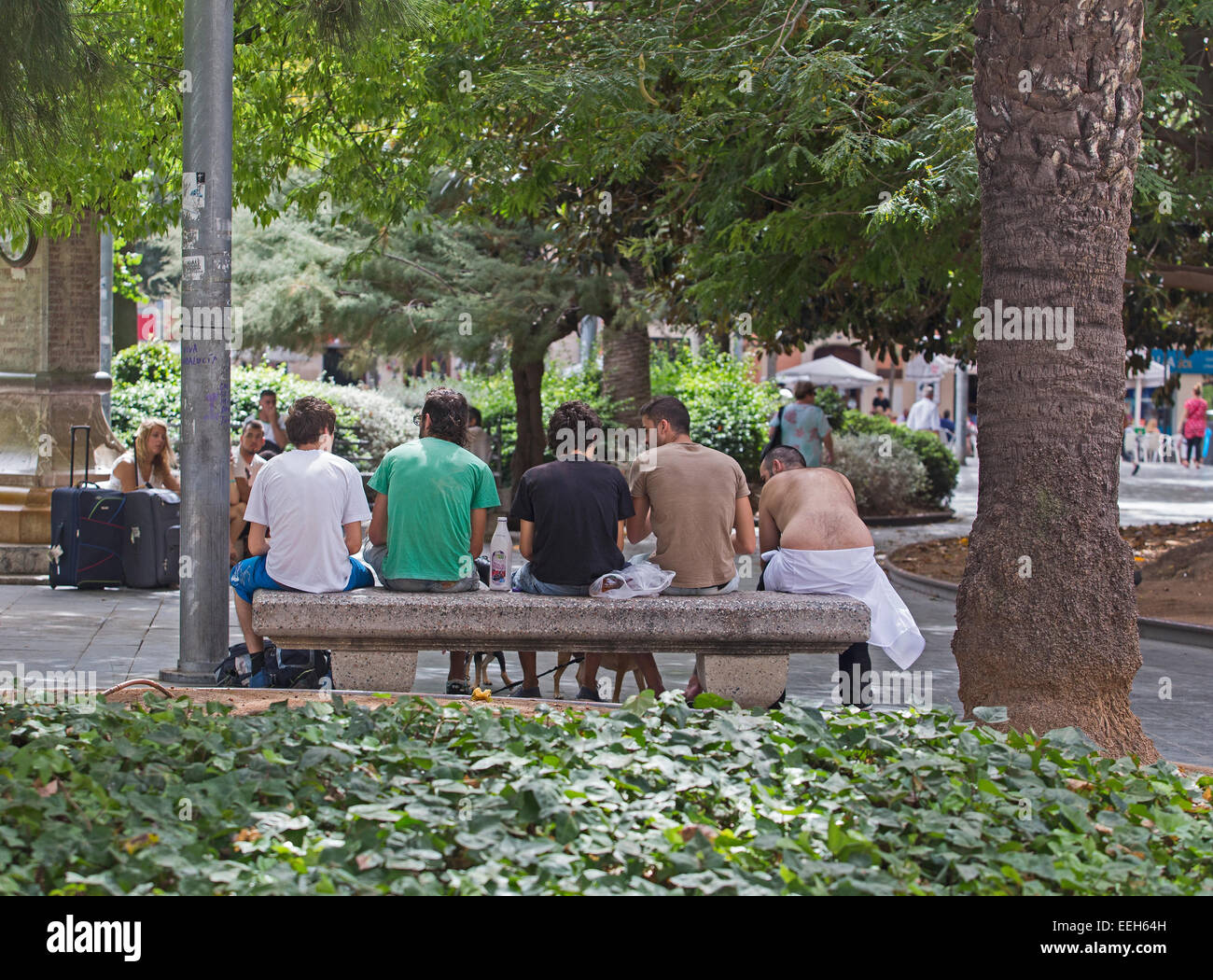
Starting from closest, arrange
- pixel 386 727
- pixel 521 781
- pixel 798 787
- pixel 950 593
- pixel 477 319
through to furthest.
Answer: pixel 521 781 < pixel 798 787 < pixel 386 727 < pixel 950 593 < pixel 477 319

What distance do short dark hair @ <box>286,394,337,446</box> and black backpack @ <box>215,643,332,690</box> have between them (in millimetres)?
1058

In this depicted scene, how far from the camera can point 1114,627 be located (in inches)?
209

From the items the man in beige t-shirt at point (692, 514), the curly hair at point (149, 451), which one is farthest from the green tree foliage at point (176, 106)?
the man in beige t-shirt at point (692, 514)

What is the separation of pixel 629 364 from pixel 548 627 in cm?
1353

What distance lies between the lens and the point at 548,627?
6289 millimetres

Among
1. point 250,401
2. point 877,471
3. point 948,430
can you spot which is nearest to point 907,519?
point 877,471

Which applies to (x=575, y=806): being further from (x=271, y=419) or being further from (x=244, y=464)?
(x=271, y=419)

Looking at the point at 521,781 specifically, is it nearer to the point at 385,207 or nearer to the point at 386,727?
the point at 386,727

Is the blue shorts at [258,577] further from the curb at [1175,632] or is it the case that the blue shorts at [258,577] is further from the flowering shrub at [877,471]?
the flowering shrub at [877,471]

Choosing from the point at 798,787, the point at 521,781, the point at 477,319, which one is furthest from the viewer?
the point at 477,319

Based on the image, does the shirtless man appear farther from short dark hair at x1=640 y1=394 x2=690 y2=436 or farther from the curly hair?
the curly hair

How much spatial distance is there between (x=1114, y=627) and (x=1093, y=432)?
0.75 metres

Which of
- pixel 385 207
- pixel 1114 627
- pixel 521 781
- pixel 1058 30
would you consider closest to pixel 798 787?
pixel 521 781

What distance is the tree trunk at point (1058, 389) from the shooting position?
528 centimetres
